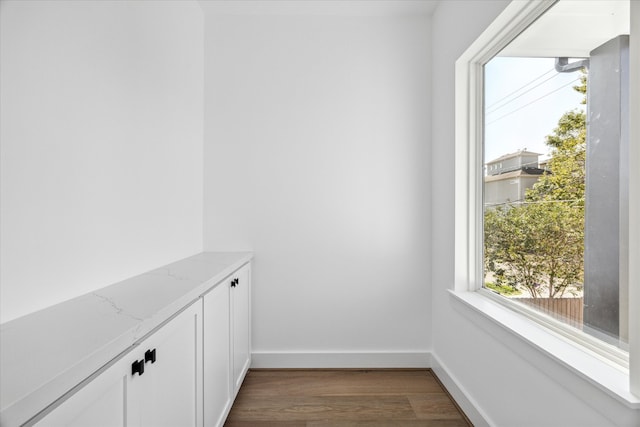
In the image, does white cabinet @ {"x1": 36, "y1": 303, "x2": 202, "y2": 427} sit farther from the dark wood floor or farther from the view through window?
the view through window

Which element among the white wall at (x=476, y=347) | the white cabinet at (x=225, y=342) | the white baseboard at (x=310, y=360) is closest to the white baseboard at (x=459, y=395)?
the white wall at (x=476, y=347)

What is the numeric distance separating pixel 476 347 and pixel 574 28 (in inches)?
59.1

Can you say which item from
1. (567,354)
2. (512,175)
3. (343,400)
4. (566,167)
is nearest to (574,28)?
(566,167)

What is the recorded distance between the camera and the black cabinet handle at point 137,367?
0.90 m

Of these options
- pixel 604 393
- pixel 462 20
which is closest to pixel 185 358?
pixel 604 393

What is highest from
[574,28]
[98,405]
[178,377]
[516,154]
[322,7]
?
[322,7]

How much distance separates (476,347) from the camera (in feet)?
5.99

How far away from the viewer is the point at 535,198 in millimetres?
1521

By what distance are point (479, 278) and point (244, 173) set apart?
67.7 inches

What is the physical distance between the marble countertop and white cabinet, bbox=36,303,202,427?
0.04 meters

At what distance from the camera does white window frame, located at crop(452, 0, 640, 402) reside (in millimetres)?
938

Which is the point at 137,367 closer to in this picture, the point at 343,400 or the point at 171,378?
the point at 171,378

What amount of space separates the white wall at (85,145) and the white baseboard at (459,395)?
6.04 feet

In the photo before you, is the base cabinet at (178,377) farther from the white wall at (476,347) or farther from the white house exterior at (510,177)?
the white house exterior at (510,177)
